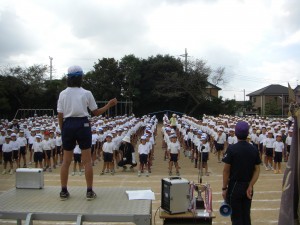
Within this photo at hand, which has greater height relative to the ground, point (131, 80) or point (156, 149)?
point (131, 80)

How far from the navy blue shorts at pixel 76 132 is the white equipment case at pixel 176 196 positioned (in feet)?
3.98

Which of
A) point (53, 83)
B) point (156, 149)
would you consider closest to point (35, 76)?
point (53, 83)

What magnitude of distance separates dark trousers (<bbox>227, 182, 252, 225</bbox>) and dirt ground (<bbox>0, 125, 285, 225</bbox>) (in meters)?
2.85

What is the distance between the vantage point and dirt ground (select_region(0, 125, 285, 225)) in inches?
326

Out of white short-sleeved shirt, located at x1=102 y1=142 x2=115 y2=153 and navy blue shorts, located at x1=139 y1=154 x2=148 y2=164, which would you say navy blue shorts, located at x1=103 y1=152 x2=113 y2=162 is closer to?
white short-sleeved shirt, located at x1=102 y1=142 x2=115 y2=153

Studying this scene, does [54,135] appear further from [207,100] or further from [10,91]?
[207,100]

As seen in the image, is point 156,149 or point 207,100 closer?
point 156,149

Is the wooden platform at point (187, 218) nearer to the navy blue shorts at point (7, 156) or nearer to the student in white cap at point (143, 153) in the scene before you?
the student in white cap at point (143, 153)

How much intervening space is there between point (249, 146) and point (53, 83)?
3845 cm

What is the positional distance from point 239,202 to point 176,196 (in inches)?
32.1

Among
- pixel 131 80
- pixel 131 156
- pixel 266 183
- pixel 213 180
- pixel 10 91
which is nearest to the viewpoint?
pixel 266 183

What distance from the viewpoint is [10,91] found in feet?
119

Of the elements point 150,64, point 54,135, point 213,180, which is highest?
point 150,64

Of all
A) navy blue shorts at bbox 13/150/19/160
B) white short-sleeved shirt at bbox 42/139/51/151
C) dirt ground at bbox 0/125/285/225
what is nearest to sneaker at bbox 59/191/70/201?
dirt ground at bbox 0/125/285/225
